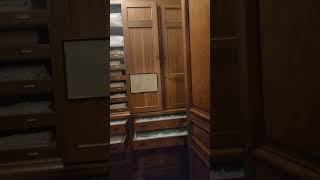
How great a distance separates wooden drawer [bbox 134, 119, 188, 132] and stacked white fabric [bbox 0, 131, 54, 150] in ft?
0.87

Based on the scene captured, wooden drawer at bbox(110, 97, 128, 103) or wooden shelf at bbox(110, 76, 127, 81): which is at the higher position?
wooden shelf at bbox(110, 76, 127, 81)

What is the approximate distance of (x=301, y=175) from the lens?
33 centimetres

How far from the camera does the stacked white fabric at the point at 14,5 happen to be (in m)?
0.64

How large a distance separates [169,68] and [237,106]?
12.9 inches

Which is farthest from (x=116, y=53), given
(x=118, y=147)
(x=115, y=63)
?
(x=118, y=147)

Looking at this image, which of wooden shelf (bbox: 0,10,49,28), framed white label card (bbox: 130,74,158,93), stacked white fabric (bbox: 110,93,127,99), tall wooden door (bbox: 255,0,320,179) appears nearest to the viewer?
tall wooden door (bbox: 255,0,320,179)

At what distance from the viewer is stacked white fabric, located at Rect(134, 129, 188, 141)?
856 millimetres

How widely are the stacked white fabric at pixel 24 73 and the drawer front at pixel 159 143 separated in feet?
1.02

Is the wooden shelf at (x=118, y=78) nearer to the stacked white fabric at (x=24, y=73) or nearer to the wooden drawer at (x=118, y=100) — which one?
the wooden drawer at (x=118, y=100)

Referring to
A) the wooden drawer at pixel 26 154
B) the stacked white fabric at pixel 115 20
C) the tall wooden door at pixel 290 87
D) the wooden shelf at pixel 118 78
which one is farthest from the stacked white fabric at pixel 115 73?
the tall wooden door at pixel 290 87

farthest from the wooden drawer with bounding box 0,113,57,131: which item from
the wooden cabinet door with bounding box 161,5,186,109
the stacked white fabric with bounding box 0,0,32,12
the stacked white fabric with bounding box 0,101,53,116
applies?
the wooden cabinet door with bounding box 161,5,186,109

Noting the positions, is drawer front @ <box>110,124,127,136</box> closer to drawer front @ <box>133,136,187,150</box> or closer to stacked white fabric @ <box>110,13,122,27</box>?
drawer front @ <box>133,136,187,150</box>

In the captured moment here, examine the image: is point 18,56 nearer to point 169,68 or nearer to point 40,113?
point 40,113

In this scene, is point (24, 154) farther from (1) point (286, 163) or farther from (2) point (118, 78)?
(1) point (286, 163)
